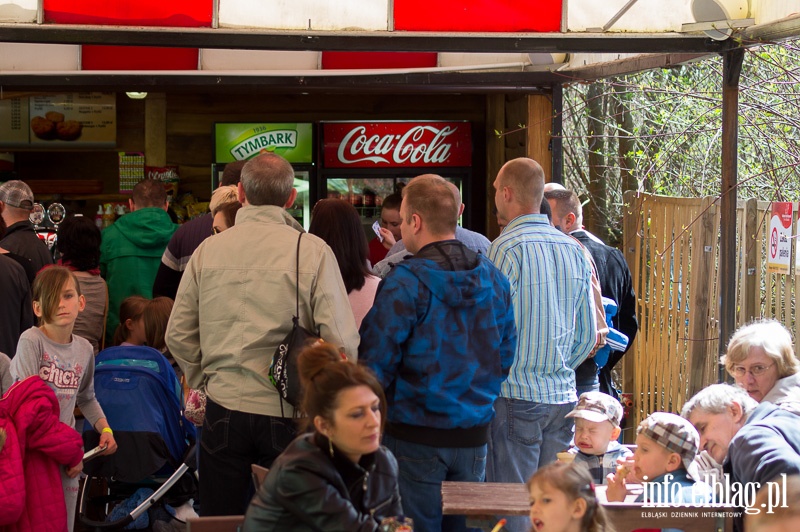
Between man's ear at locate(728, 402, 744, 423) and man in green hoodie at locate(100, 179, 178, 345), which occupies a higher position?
man in green hoodie at locate(100, 179, 178, 345)

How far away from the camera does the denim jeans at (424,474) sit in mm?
3676

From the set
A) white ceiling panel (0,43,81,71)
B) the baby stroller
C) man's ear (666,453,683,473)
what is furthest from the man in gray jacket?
white ceiling panel (0,43,81,71)

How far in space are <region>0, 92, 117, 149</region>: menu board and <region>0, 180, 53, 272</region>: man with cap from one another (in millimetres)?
3434

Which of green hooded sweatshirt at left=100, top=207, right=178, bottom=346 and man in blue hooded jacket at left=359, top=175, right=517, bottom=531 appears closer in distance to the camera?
man in blue hooded jacket at left=359, top=175, right=517, bottom=531

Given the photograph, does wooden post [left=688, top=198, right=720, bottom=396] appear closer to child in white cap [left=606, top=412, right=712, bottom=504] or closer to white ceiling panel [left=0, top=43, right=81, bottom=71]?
child in white cap [left=606, top=412, right=712, bottom=504]

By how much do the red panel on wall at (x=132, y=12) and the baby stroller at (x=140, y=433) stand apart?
66.6 inches

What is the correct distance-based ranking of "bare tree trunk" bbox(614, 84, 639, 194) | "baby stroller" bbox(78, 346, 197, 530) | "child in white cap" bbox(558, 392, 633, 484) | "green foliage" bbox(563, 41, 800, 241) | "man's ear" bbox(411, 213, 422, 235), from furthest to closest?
1. "bare tree trunk" bbox(614, 84, 639, 194)
2. "green foliage" bbox(563, 41, 800, 241)
3. "baby stroller" bbox(78, 346, 197, 530)
4. "child in white cap" bbox(558, 392, 633, 484)
5. "man's ear" bbox(411, 213, 422, 235)

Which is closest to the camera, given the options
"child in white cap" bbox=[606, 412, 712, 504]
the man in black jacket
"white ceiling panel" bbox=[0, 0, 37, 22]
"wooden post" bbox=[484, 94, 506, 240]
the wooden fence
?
"child in white cap" bbox=[606, 412, 712, 504]

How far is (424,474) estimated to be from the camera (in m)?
3.68

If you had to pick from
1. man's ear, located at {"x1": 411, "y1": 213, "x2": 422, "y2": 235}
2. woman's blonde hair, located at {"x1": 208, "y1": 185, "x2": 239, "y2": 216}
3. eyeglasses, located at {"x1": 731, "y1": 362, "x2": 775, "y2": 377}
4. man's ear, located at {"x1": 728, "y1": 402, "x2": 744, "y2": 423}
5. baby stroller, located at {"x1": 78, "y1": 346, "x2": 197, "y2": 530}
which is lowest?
baby stroller, located at {"x1": 78, "y1": 346, "x2": 197, "y2": 530}

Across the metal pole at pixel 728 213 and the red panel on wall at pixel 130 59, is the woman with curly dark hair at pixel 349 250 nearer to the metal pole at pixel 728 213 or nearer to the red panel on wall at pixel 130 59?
the metal pole at pixel 728 213

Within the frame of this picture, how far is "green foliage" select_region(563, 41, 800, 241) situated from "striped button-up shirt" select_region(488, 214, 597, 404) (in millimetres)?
3989

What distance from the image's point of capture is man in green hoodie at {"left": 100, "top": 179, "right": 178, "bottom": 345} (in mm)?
6422

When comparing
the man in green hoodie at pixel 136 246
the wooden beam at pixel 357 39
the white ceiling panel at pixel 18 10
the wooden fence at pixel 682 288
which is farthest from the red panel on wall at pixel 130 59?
the wooden fence at pixel 682 288
